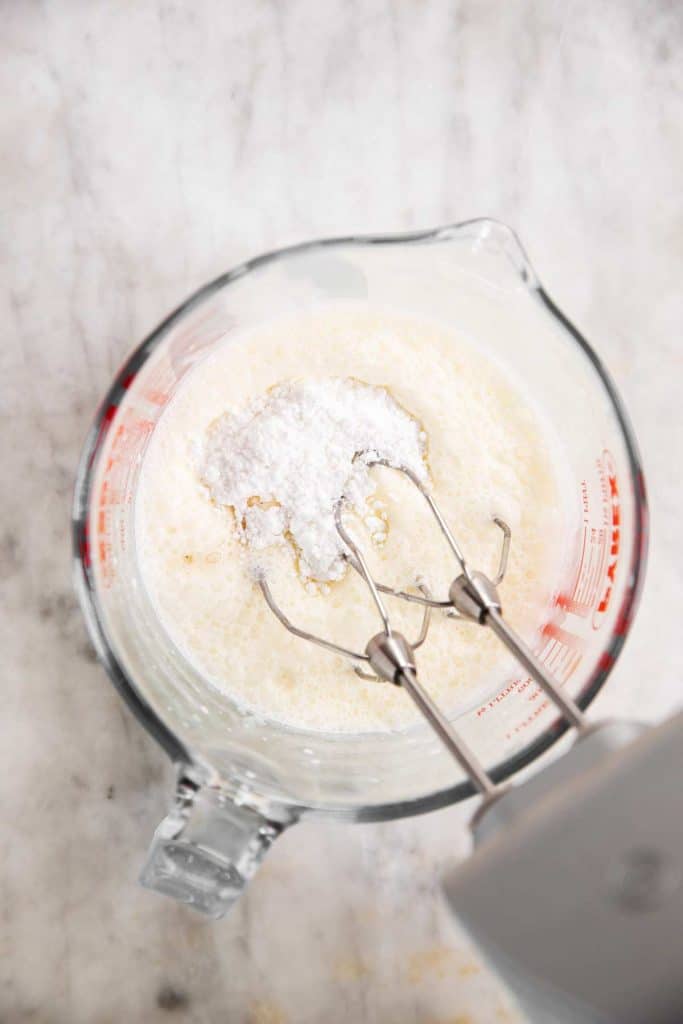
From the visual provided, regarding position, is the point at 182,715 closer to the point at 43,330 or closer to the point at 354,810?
the point at 354,810

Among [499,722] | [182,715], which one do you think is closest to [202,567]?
[182,715]

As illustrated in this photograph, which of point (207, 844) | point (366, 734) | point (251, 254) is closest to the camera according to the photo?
point (207, 844)

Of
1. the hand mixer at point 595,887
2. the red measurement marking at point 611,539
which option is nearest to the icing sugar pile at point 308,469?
the red measurement marking at point 611,539

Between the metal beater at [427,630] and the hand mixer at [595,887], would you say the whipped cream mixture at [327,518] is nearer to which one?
the metal beater at [427,630]

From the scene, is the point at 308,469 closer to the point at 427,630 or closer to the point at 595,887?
the point at 427,630

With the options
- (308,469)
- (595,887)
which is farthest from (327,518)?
(595,887)

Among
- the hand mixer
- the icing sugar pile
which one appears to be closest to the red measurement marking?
the icing sugar pile
